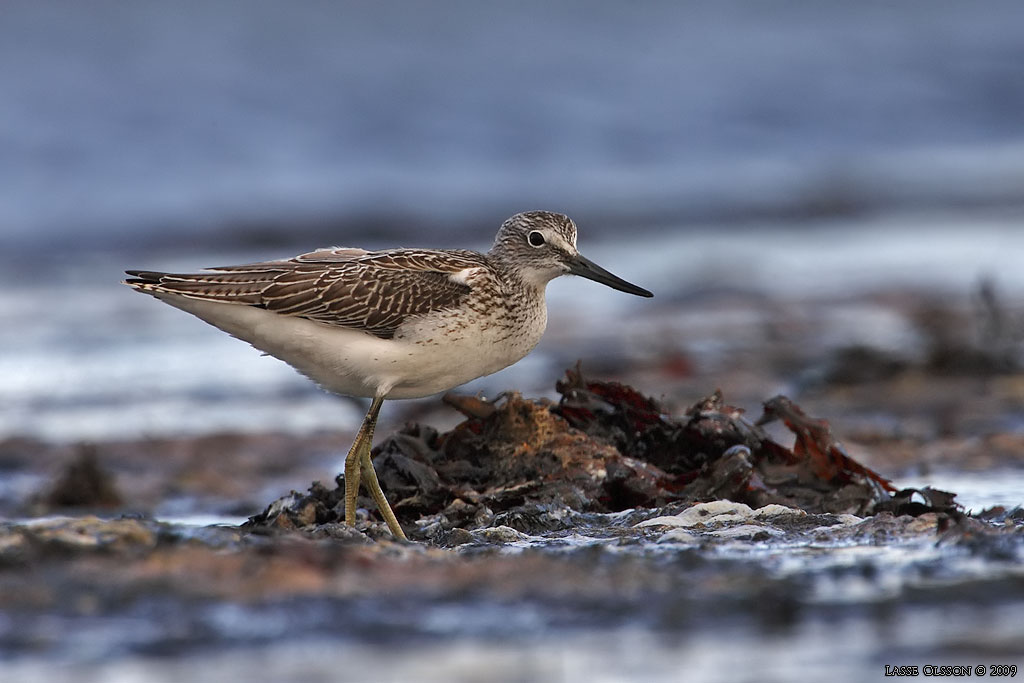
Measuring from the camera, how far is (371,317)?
561 centimetres

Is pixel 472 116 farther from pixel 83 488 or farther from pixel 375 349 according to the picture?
pixel 375 349

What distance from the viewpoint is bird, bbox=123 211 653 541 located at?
5559mm

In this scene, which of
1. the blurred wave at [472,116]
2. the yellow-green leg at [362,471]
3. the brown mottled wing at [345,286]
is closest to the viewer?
the yellow-green leg at [362,471]

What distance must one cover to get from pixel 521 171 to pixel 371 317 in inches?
633

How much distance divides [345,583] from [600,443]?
212 centimetres

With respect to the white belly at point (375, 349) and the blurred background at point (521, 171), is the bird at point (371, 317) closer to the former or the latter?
the white belly at point (375, 349)

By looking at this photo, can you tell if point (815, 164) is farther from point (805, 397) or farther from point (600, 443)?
point (600, 443)

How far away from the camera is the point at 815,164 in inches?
866

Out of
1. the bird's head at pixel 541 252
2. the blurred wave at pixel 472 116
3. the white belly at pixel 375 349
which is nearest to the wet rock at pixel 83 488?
the white belly at pixel 375 349

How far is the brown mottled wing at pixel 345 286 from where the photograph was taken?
5.62 meters

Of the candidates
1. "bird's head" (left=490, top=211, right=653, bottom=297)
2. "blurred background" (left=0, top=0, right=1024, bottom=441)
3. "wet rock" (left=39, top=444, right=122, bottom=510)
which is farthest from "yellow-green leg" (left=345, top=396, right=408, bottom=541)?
"blurred background" (left=0, top=0, right=1024, bottom=441)

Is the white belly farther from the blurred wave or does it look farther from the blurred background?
the blurred wave

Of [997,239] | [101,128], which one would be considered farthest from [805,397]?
[101,128]

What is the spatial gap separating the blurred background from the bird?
3080mm
